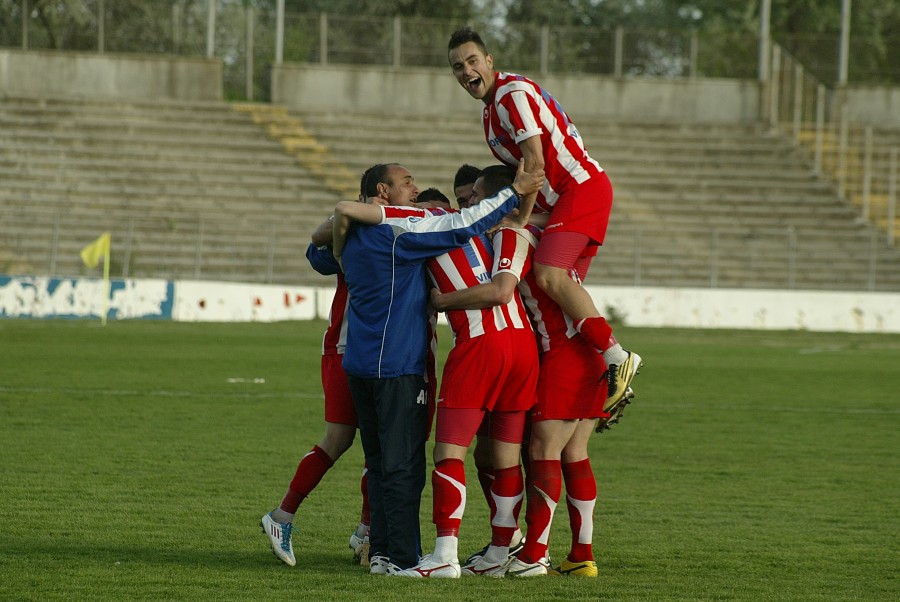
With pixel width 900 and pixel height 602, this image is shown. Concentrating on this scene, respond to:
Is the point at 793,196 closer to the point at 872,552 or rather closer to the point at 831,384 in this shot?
the point at 831,384

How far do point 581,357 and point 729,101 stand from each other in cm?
3134

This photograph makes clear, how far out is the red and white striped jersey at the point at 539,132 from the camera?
6125 millimetres

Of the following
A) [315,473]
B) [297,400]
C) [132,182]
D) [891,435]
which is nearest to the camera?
[315,473]

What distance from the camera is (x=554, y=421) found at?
5926 mm

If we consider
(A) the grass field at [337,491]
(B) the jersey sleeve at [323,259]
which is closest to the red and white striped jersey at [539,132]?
(B) the jersey sleeve at [323,259]

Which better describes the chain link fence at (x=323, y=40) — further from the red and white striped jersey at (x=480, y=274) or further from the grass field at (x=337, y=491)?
the red and white striped jersey at (x=480, y=274)

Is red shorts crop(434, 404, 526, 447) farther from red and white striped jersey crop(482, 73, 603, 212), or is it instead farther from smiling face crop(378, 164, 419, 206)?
red and white striped jersey crop(482, 73, 603, 212)

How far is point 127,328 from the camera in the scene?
21.9 meters

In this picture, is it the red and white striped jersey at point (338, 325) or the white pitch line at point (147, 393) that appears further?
the white pitch line at point (147, 393)

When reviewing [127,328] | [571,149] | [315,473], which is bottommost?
[127,328]

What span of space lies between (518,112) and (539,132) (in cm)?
14

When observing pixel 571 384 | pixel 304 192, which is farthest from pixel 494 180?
pixel 304 192

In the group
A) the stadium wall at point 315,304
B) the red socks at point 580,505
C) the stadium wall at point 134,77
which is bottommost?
the stadium wall at point 315,304

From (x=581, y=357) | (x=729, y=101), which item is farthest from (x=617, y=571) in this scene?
Answer: (x=729, y=101)
